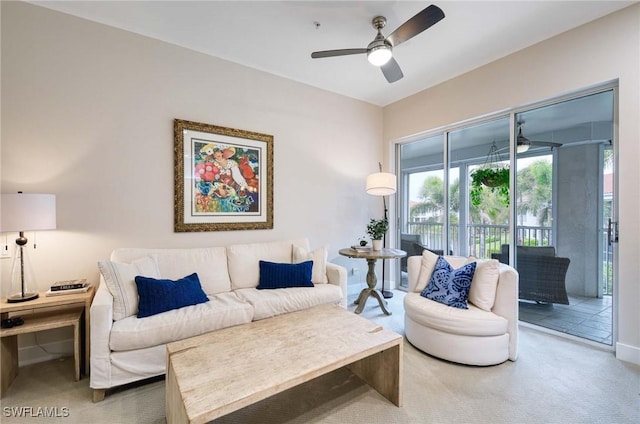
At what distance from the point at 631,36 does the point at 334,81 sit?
271 cm

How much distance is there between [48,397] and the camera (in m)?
1.87

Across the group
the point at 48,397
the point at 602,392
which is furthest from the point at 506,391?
the point at 48,397

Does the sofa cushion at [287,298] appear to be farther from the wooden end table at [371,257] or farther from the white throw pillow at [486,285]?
the white throw pillow at [486,285]

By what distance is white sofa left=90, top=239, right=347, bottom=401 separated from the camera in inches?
72.7

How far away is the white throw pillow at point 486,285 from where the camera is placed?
93.0 inches

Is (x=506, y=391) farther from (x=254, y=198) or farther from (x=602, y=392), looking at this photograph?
(x=254, y=198)

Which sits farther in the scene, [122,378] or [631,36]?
[631,36]

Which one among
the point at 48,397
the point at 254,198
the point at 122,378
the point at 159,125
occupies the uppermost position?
the point at 159,125

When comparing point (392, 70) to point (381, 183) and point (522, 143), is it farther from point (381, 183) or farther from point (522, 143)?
point (522, 143)

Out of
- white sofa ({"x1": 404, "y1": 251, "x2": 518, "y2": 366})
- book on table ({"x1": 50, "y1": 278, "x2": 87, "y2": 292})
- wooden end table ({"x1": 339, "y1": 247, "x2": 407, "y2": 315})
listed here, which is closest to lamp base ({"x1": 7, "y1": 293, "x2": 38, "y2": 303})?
book on table ({"x1": 50, "y1": 278, "x2": 87, "y2": 292})

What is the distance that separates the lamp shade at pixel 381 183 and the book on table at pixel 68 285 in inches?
118

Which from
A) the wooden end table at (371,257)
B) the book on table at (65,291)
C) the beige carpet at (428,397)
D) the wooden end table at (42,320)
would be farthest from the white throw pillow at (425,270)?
the book on table at (65,291)

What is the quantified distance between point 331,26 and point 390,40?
2.05ft

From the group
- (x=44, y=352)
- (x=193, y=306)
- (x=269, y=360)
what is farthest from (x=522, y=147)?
(x=44, y=352)
